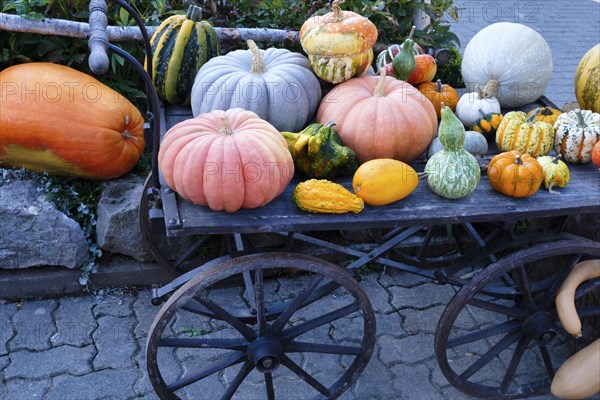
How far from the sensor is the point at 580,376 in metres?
2.57

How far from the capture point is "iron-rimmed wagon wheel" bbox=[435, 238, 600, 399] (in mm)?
2332

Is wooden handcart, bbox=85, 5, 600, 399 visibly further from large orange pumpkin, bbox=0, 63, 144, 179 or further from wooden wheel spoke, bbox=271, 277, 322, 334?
large orange pumpkin, bbox=0, 63, 144, 179

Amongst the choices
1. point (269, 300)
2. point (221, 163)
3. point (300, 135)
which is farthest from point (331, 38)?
point (269, 300)

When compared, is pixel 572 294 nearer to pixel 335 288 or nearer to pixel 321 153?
pixel 335 288

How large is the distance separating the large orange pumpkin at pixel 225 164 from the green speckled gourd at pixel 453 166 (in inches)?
21.0

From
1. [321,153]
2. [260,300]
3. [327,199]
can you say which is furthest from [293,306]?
[321,153]

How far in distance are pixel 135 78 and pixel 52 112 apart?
75 centimetres

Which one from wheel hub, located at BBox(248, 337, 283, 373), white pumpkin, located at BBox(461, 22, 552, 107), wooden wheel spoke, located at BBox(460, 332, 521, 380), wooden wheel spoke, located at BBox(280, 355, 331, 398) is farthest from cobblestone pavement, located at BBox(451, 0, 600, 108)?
wheel hub, located at BBox(248, 337, 283, 373)

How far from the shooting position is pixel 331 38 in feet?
8.26

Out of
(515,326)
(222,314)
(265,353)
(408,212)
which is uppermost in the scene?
(408,212)

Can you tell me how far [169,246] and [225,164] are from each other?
1306mm

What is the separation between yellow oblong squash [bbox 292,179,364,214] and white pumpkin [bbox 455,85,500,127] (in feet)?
2.82

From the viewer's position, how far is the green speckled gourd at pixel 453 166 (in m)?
2.19

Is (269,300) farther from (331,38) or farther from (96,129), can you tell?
(331,38)
